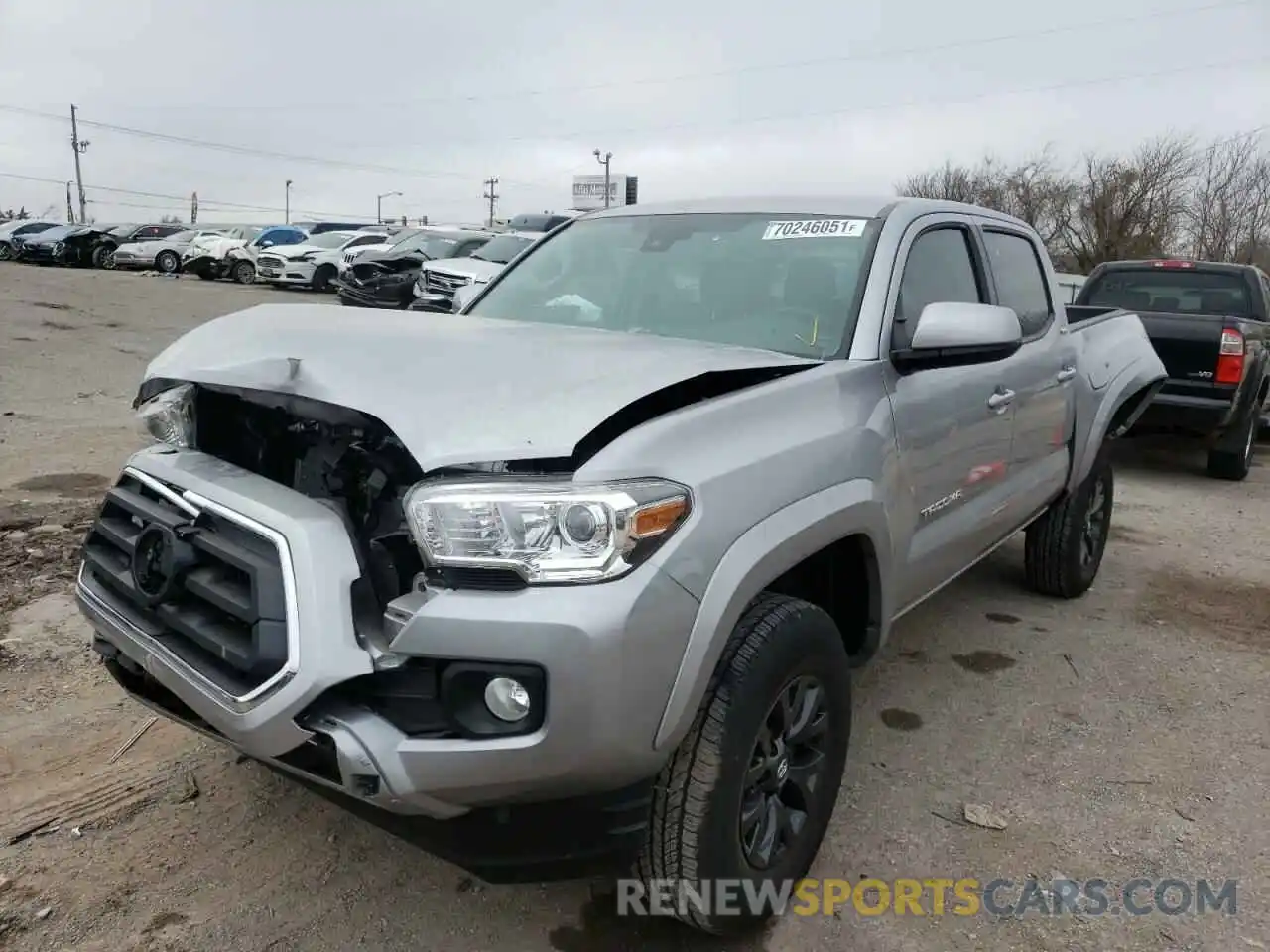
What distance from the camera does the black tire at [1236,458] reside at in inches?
319

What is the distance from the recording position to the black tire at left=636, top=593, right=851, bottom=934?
6.91 feet

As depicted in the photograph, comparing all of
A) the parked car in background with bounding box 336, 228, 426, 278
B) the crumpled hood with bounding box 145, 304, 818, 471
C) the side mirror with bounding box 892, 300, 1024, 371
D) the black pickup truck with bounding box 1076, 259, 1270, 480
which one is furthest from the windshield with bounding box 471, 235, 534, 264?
the side mirror with bounding box 892, 300, 1024, 371

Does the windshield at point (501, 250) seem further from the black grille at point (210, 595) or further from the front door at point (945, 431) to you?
the black grille at point (210, 595)

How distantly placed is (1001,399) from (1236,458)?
5.92 metres

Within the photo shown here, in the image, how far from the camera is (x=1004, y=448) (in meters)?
3.65

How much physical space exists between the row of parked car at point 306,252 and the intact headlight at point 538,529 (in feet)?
33.0

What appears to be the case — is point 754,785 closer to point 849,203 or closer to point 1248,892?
point 1248,892

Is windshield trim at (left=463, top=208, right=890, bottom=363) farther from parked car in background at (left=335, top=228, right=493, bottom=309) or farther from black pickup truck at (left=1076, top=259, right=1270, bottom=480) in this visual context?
parked car in background at (left=335, top=228, right=493, bottom=309)

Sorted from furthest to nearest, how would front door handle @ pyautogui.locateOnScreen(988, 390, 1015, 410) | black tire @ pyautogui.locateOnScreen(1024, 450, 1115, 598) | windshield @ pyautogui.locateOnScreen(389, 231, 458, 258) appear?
1. windshield @ pyautogui.locateOnScreen(389, 231, 458, 258)
2. black tire @ pyautogui.locateOnScreen(1024, 450, 1115, 598)
3. front door handle @ pyautogui.locateOnScreen(988, 390, 1015, 410)

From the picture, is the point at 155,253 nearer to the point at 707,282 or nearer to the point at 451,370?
the point at 707,282

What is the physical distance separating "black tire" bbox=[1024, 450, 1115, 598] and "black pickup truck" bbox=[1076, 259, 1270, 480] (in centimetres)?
300

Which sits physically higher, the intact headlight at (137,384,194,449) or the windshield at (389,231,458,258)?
the windshield at (389,231,458,258)

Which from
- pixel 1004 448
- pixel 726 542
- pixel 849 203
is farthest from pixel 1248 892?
pixel 849 203

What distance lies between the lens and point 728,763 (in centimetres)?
212
